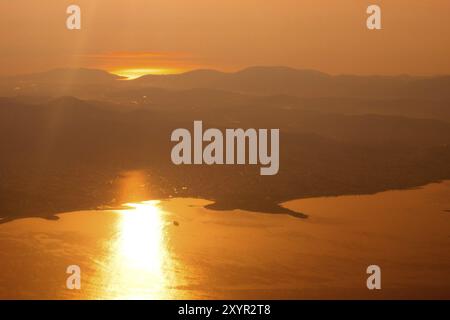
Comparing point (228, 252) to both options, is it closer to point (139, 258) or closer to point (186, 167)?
point (139, 258)

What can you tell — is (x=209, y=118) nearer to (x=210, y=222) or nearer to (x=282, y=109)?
(x=282, y=109)

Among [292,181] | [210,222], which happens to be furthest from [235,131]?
[210,222]

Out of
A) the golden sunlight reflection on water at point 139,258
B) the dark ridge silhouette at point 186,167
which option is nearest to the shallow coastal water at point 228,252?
the golden sunlight reflection on water at point 139,258

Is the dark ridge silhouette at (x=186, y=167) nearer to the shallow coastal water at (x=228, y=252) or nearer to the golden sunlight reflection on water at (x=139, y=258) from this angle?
the shallow coastal water at (x=228, y=252)

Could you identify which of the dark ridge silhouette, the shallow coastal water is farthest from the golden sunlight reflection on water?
the dark ridge silhouette

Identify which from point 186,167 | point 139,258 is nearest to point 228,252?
point 139,258

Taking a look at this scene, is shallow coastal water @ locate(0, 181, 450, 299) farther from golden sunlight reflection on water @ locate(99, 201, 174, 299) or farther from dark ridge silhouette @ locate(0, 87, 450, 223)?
dark ridge silhouette @ locate(0, 87, 450, 223)
